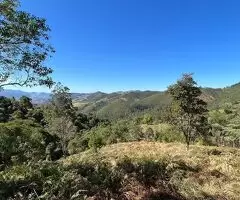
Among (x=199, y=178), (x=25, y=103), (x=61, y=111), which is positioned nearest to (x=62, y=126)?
(x=61, y=111)

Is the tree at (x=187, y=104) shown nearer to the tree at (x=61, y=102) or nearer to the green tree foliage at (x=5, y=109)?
the tree at (x=61, y=102)

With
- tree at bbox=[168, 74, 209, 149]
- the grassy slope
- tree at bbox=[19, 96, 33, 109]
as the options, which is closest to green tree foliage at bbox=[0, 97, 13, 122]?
tree at bbox=[19, 96, 33, 109]

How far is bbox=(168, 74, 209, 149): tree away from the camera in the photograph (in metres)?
27.5

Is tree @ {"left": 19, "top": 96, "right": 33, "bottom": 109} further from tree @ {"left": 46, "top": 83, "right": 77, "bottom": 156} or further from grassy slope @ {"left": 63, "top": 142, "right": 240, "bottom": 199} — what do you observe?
grassy slope @ {"left": 63, "top": 142, "right": 240, "bottom": 199}

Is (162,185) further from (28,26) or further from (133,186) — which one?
(28,26)

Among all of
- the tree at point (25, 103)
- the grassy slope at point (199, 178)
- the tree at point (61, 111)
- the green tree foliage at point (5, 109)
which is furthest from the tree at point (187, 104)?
the tree at point (25, 103)

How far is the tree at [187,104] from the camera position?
27531mm

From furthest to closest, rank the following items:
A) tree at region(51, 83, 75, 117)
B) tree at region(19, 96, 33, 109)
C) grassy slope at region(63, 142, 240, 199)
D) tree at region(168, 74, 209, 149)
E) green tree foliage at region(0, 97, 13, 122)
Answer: tree at region(19, 96, 33, 109), green tree foliage at region(0, 97, 13, 122), tree at region(51, 83, 75, 117), tree at region(168, 74, 209, 149), grassy slope at region(63, 142, 240, 199)

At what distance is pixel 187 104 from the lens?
92.7 ft

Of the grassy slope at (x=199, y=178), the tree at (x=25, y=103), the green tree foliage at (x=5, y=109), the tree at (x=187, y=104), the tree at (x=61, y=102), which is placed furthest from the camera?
the tree at (x=25, y=103)

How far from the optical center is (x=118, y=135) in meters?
67.1

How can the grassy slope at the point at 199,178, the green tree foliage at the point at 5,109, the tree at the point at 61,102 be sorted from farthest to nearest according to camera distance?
the green tree foliage at the point at 5,109, the tree at the point at 61,102, the grassy slope at the point at 199,178

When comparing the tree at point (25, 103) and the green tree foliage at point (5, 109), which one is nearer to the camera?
the green tree foliage at point (5, 109)

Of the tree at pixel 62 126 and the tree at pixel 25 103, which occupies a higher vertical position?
the tree at pixel 25 103
